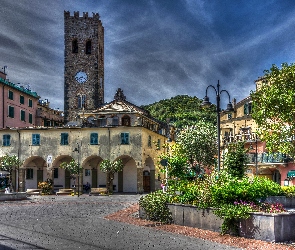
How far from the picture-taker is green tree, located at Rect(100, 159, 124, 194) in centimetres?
4350

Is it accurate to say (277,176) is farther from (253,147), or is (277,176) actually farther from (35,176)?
(35,176)

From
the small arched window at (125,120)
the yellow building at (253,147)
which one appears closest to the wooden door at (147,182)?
the small arched window at (125,120)

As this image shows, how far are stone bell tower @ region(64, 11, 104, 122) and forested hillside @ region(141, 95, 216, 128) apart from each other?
3285 centimetres

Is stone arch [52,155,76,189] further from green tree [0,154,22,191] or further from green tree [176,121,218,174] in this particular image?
green tree [176,121,218,174]

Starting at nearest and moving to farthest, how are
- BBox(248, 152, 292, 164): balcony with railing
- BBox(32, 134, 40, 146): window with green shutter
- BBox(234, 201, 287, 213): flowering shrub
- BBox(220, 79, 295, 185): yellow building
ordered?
1. BBox(234, 201, 287, 213): flowering shrub
2. BBox(248, 152, 292, 164): balcony with railing
3. BBox(220, 79, 295, 185): yellow building
4. BBox(32, 134, 40, 146): window with green shutter

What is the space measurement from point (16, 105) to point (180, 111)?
191ft

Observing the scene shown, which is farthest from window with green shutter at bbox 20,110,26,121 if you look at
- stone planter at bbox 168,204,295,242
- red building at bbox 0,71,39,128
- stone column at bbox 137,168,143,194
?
stone planter at bbox 168,204,295,242

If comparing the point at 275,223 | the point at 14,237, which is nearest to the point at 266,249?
the point at 275,223

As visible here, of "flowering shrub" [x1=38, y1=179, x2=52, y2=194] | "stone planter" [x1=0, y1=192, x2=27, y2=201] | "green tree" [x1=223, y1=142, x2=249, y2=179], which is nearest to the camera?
"stone planter" [x1=0, y1=192, x2=27, y2=201]

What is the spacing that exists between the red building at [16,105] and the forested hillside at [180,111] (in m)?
44.5

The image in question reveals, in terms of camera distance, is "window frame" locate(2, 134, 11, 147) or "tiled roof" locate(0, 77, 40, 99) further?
"tiled roof" locate(0, 77, 40, 99)

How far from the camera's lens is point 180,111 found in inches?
4281

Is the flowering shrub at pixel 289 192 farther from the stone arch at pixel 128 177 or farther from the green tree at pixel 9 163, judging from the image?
the green tree at pixel 9 163

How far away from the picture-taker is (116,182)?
159 feet
